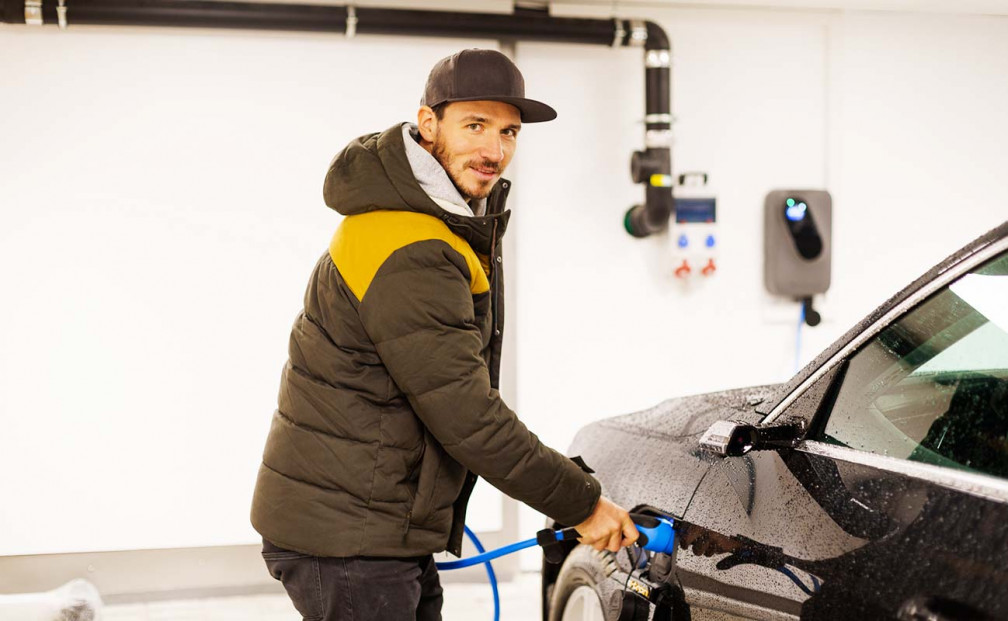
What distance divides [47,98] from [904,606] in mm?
4207

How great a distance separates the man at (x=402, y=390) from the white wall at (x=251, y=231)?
2.54 m

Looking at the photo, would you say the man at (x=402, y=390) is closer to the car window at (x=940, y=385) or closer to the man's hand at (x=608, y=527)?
the man's hand at (x=608, y=527)

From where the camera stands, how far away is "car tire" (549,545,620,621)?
2.47m

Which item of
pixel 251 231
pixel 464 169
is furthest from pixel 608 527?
pixel 251 231

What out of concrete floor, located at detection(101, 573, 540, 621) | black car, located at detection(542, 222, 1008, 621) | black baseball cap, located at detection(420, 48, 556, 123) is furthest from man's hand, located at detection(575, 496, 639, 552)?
concrete floor, located at detection(101, 573, 540, 621)

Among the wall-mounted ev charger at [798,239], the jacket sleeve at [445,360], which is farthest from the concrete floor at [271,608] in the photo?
the jacket sleeve at [445,360]

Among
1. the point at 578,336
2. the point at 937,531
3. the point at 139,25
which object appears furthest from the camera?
the point at 578,336

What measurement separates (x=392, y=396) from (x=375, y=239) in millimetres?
324

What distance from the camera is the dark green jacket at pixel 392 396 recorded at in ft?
6.57

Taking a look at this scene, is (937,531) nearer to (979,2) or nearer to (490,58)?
(490,58)

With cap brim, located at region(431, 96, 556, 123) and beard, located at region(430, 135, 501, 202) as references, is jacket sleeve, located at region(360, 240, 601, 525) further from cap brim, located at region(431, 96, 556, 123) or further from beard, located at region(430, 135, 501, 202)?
cap brim, located at region(431, 96, 556, 123)

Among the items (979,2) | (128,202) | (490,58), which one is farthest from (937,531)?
(979,2)

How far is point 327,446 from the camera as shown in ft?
6.93

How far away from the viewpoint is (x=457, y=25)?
4652 mm
